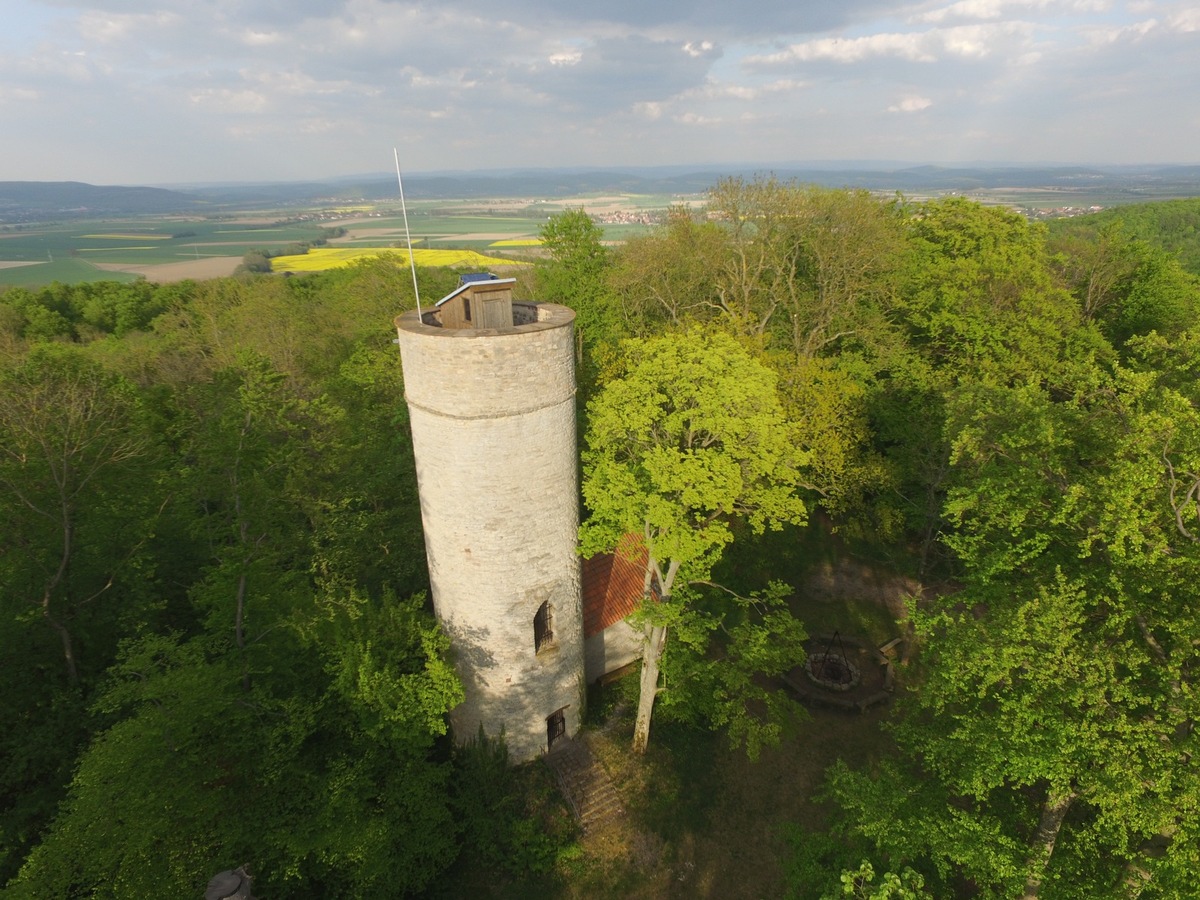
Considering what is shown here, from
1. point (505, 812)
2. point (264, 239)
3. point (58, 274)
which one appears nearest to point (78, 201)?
point (264, 239)

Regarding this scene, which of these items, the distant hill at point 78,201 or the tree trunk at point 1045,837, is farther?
the distant hill at point 78,201

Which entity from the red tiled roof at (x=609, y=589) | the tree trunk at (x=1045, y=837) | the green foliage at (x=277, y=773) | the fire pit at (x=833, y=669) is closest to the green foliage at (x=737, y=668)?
the red tiled roof at (x=609, y=589)

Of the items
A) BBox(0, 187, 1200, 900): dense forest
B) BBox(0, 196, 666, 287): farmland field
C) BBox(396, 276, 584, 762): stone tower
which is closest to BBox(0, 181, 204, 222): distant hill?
BBox(0, 196, 666, 287): farmland field

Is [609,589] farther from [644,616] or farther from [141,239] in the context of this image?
[141,239]

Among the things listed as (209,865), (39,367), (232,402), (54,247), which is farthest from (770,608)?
(54,247)

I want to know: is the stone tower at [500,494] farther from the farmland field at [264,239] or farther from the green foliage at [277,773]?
the farmland field at [264,239]

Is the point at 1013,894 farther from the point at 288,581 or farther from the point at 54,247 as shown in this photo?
the point at 54,247
